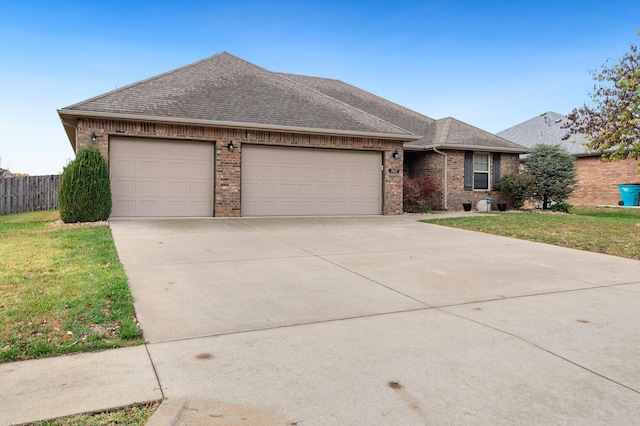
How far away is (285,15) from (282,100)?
339 cm

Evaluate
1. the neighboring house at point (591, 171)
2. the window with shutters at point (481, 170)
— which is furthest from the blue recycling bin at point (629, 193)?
the window with shutters at point (481, 170)

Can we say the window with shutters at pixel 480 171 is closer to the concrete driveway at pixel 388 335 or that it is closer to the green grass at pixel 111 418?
the concrete driveway at pixel 388 335

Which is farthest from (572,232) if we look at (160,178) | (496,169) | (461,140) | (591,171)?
(591,171)

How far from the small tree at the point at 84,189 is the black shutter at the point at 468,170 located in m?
13.8

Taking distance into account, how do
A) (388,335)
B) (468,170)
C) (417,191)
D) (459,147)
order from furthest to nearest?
(468,170)
(459,147)
(417,191)
(388,335)

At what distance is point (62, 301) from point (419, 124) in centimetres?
1829

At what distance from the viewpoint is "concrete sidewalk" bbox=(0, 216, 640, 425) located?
254 centimetres

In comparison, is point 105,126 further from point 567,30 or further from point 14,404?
point 567,30

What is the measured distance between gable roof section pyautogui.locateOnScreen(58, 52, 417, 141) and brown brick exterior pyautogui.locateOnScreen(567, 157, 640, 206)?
14.0 metres

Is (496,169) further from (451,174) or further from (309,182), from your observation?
(309,182)

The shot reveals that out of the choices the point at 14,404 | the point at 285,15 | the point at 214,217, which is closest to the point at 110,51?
the point at 285,15

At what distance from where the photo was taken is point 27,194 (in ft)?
63.6

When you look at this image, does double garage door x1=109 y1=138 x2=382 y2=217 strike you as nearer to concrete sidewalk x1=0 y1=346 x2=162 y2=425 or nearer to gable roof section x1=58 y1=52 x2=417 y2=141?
gable roof section x1=58 y1=52 x2=417 y2=141

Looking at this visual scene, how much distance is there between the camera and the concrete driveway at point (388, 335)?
257 centimetres
